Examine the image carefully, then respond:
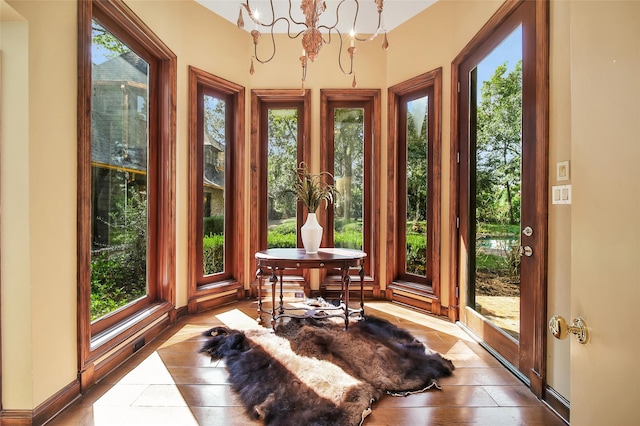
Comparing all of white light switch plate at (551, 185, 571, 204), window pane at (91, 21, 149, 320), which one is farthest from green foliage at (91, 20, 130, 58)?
white light switch plate at (551, 185, 571, 204)

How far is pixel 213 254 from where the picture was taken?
139 inches

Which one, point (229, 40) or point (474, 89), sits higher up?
point (229, 40)

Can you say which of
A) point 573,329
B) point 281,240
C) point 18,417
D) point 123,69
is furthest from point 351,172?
point 18,417

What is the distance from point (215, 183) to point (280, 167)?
799 millimetres

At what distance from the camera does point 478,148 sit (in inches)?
104

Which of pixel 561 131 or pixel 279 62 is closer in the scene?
pixel 561 131

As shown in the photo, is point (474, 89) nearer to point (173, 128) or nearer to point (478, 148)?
point (478, 148)

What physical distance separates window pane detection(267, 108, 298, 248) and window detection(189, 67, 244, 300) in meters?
0.36

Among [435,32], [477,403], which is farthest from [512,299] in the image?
[435,32]

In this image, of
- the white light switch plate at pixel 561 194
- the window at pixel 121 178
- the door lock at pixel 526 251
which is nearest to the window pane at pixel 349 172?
the window at pixel 121 178

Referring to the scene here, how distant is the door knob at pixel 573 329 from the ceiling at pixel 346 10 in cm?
340

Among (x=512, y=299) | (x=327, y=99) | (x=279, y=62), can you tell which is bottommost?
(x=512, y=299)

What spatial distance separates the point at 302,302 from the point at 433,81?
282cm

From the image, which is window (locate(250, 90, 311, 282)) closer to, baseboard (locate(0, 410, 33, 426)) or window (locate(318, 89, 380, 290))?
window (locate(318, 89, 380, 290))
